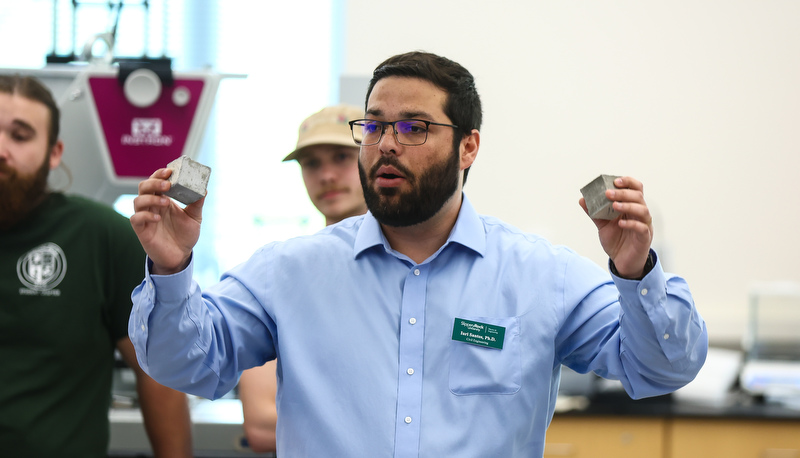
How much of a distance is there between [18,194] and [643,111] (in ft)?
8.97

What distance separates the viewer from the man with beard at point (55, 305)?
1.67 m

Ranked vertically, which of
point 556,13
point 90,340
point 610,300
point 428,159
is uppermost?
point 556,13

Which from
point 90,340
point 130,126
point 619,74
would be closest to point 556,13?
point 619,74

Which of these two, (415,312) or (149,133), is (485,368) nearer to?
(415,312)

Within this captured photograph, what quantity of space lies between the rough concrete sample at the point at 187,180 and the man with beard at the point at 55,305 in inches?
29.2

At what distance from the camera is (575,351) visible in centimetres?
135

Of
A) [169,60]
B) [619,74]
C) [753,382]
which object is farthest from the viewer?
[619,74]

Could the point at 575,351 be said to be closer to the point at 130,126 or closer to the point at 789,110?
the point at 130,126

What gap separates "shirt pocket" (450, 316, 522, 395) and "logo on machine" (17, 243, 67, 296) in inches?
40.7

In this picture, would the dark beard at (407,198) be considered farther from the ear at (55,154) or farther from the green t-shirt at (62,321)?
the ear at (55,154)

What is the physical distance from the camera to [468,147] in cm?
152

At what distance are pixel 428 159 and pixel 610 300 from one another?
0.42 m

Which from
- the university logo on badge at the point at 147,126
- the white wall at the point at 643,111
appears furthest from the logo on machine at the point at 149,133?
the white wall at the point at 643,111

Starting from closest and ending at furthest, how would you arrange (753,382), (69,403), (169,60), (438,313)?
(438,313), (69,403), (169,60), (753,382)
